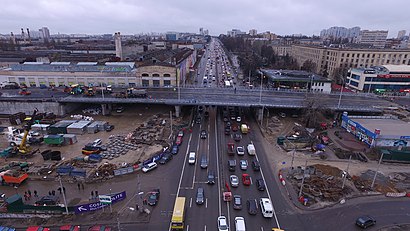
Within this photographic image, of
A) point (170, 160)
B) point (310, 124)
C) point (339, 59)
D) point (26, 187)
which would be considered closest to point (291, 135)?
point (310, 124)

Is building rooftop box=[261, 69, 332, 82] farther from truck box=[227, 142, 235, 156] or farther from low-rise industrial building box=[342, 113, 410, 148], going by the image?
truck box=[227, 142, 235, 156]

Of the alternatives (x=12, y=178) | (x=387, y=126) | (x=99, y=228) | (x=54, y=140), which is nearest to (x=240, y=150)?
(x=99, y=228)

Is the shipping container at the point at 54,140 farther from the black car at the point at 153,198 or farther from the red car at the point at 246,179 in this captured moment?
the red car at the point at 246,179

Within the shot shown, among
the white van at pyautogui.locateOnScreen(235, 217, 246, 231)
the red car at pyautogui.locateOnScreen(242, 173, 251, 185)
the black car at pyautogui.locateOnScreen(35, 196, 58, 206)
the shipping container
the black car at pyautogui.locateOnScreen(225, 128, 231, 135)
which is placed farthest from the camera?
the black car at pyautogui.locateOnScreen(225, 128, 231, 135)

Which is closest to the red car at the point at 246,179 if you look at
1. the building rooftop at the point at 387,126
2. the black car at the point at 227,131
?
the black car at the point at 227,131

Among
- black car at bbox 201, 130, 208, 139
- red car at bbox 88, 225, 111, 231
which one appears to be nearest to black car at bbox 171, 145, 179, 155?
black car at bbox 201, 130, 208, 139

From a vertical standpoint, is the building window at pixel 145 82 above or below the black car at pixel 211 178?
above

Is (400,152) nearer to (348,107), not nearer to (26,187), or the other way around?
(348,107)

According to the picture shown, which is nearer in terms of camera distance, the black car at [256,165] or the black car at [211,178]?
the black car at [211,178]
